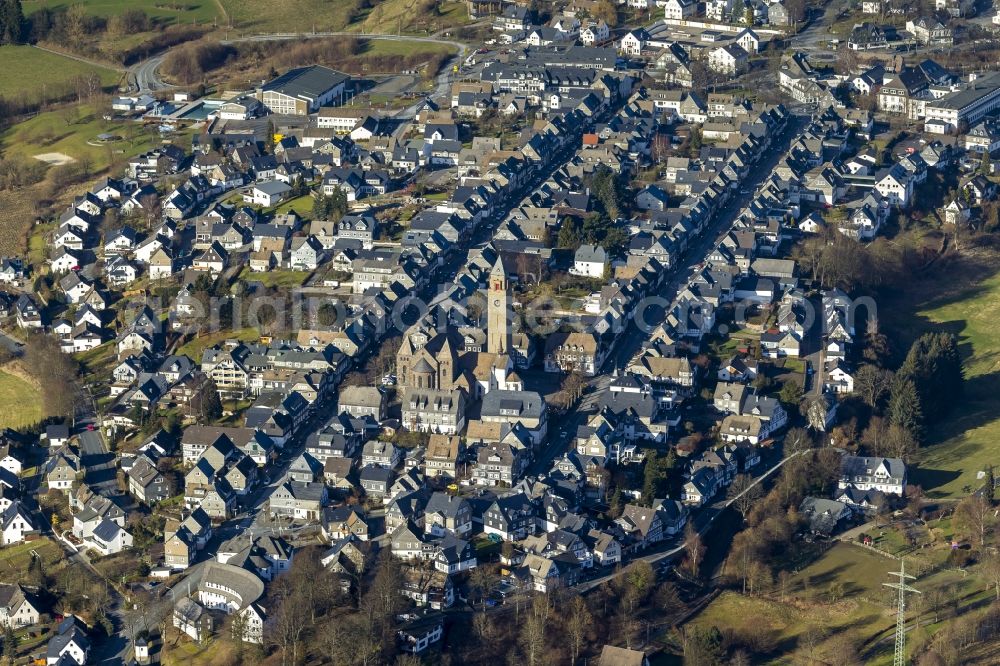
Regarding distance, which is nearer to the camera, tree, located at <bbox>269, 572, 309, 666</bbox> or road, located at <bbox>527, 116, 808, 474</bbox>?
tree, located at <bbox>269, 572, 309, 666</bbox>

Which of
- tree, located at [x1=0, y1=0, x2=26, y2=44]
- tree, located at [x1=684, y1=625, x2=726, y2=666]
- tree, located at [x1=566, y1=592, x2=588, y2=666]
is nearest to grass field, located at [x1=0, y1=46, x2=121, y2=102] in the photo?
tree, located at [x1=0, y1=0, x2=26, y2=44]

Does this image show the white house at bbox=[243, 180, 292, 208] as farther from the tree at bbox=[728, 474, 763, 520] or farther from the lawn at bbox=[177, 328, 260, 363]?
the tree at bbox=[728, 474, 763, 520]

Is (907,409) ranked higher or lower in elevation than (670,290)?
lower

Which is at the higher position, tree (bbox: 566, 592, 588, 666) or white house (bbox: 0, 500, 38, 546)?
tree (bbox: 566, 592, 588, 666)

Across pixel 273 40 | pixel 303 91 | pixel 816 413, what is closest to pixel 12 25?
pixel 273 40

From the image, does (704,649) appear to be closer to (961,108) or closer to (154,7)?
(961,108)

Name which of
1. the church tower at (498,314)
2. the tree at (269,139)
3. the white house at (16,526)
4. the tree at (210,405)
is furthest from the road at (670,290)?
the tree at (269,139)
